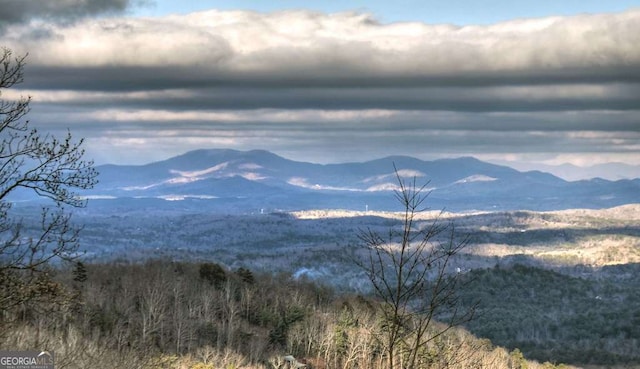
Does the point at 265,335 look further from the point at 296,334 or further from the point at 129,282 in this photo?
the point at 129,282

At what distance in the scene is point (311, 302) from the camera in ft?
527

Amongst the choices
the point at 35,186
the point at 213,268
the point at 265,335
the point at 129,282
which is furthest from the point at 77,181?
the point at 213,268

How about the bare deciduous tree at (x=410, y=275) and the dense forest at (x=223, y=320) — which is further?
the dense forest at (x=223, y=320)

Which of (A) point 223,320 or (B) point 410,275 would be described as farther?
(A) point 223,320

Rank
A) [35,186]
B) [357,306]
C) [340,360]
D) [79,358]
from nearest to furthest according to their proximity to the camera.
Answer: [35,186]
[79,358]
[340,360]
[357,306]

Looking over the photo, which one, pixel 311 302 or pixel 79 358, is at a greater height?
pixel 79 358

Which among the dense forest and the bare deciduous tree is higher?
the bare deciduous tree

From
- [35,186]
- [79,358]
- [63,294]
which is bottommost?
[79,358]

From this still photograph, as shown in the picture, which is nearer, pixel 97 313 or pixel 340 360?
pixel 97 313

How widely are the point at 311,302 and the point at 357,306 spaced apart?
42.7ft

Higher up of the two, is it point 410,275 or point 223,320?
A: point 410,275

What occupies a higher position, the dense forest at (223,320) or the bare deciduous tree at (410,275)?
the bare deciduous tree at (410,275)

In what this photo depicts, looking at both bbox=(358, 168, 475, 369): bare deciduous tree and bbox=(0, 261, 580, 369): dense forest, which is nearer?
bbox=(358, 168, 475, 369): bare deciduous tree

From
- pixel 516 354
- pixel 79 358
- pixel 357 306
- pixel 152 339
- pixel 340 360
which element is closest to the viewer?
pixel 79 358
